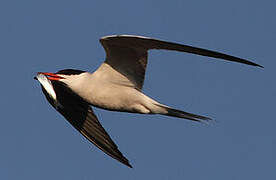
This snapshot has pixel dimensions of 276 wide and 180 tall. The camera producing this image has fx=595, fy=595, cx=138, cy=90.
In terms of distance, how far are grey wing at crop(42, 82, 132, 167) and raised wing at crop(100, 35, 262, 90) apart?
1.60 meters

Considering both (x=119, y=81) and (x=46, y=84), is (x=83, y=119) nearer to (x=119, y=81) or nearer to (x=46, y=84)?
(x=46, y=84)

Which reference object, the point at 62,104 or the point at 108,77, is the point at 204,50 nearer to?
the point at 108,77

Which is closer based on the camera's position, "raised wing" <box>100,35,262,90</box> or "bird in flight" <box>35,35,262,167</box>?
"raised wing" <box>100,35,262,90</box>

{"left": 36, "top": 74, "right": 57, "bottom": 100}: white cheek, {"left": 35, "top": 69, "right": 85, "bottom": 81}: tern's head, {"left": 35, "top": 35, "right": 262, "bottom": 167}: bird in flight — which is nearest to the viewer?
{"left": 35, "top": 35, "right": 262, "bottom": 167}: bird in flight

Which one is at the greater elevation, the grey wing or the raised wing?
the raised wing

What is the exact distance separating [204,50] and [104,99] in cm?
235

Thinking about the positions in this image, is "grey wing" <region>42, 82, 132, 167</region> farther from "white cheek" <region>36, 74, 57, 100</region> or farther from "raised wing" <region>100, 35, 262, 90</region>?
"raised wing" <region>100, 35, 262, 90</region>

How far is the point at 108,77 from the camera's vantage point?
8.59 m

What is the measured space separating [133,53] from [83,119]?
2392 millimetres

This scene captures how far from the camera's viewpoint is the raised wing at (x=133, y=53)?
675cm

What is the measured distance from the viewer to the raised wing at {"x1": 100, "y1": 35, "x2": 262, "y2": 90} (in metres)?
6.75

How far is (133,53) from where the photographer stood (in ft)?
26.7

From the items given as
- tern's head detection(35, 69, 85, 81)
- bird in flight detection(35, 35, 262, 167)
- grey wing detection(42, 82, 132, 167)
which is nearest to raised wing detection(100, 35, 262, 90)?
bird in flight detection(35, 35, 262, 167)

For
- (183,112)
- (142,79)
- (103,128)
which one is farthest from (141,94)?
(103,128)
